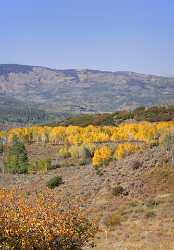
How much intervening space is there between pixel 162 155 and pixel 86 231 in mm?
55889

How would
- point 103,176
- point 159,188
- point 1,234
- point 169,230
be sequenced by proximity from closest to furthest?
point 1,234 → point 169,230 → point 159,188 → point 103,176

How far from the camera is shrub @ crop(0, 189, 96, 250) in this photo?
787 inches

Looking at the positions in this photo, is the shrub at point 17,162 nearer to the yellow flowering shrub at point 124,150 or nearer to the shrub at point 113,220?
the yellow flowering shrub at point 124,150

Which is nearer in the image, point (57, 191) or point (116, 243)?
point (116, 243)

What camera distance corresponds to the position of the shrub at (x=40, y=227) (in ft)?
65.6

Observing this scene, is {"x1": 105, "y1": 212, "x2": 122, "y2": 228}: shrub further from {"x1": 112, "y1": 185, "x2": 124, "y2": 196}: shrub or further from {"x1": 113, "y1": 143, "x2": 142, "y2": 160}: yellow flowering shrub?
{"x1": 113, "y1": 143, "x2": 142, "y2": 160}: yellow flowering shrub

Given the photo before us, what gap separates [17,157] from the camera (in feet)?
472

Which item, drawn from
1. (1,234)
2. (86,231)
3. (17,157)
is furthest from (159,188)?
(17,157)

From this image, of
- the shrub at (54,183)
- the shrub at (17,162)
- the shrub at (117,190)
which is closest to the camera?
the shrub at (117,190)

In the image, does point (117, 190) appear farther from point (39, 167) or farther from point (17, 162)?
point (17, 162)

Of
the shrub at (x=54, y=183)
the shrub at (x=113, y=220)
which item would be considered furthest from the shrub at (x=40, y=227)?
the shrub at (x=54, y=183)

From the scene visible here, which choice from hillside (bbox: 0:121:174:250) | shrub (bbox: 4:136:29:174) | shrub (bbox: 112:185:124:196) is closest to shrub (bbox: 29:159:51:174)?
shrub (bbox: 4:136:29:174)

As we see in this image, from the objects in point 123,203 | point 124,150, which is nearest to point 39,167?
point 124,150

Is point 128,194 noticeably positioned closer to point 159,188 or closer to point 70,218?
point 159,188
